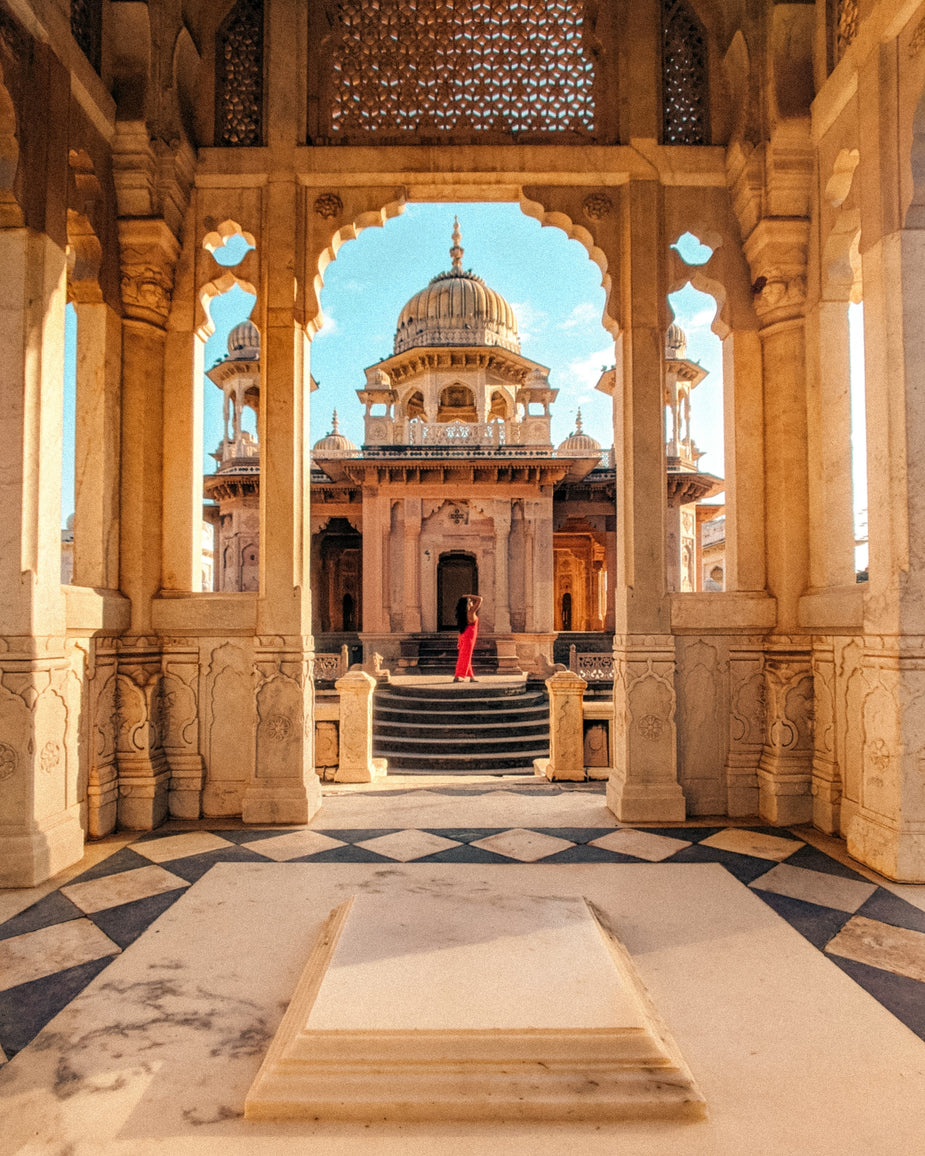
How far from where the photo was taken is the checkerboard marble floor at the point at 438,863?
94.0 inches

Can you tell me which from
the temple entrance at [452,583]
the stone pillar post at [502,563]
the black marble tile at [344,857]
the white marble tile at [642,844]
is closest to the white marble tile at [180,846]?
the black marble tile at [344,857]

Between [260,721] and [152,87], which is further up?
[152,87]

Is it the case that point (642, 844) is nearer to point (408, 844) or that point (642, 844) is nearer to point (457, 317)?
point (408, 844)

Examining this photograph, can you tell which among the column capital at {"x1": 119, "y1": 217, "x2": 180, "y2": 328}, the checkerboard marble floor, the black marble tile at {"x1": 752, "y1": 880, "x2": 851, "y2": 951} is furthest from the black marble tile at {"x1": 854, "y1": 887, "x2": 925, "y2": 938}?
the column capital at {"x1": 119, "y1": 217, "x2": 180, "y2": 328}

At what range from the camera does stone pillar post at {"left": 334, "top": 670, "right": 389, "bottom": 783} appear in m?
6.59

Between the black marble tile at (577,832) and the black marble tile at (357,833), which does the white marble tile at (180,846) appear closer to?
the black marble tile at (357,833)

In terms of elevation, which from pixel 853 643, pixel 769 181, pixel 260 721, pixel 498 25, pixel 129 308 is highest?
pixel 498 25

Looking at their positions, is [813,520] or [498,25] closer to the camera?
[813,520]

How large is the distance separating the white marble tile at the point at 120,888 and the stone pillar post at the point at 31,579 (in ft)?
0.96

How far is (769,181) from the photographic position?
439cm

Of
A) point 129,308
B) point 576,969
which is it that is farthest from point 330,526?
point 576,969

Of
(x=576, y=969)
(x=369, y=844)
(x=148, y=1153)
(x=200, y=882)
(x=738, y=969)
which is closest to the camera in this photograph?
(x=148, y=1153)

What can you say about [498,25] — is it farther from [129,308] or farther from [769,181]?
[129,308]

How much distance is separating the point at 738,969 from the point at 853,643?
7.25ft
